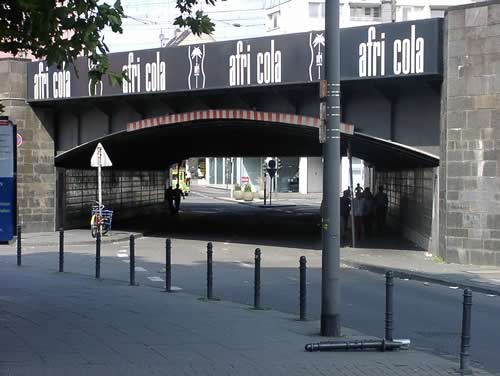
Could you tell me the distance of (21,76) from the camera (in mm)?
28953

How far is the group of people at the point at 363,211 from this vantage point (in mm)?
26094

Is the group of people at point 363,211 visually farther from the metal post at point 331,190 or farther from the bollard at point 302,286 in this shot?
the metal post at point 331,190

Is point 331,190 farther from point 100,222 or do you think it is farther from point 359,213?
point 100,222

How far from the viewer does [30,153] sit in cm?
2922

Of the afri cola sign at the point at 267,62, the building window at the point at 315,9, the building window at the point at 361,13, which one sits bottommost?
the afri cola sign at the point at 267,62

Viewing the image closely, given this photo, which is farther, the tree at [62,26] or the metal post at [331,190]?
the metal post at [331,190]

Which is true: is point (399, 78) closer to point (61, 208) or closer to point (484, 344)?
point (484, 344)

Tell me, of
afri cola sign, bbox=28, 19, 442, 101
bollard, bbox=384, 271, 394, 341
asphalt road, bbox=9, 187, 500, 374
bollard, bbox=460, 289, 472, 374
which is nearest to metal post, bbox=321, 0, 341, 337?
bollard, bbox=384, 271, 394, 341

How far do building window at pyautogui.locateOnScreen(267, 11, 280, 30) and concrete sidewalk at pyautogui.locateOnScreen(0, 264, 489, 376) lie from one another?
212 ft

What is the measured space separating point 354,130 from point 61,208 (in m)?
13.5

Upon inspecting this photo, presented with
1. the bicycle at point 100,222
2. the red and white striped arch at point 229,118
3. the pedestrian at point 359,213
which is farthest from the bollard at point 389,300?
the bicycle at point 100,222

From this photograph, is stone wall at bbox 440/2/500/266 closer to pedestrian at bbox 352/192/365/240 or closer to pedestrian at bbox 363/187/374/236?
pedestrian at bbox 352/192/365/240

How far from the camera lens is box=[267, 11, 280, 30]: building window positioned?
75875 mm

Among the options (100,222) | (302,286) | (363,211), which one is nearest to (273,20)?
(363,211)
